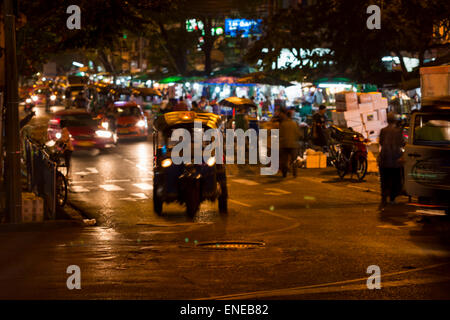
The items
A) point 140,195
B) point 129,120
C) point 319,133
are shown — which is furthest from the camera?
point 129,120

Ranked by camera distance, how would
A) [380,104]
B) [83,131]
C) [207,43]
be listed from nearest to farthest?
[380,104] → [83,131] → [207,43]

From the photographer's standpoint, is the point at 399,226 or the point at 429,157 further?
the point at 399,226

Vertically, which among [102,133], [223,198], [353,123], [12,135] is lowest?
[223,198]

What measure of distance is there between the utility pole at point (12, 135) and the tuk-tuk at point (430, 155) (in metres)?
6.90

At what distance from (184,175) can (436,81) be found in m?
7.38

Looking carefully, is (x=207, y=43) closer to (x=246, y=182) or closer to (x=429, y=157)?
(x=246, y=182)

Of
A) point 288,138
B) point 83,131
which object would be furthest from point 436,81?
point 83,131

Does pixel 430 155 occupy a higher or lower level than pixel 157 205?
higher

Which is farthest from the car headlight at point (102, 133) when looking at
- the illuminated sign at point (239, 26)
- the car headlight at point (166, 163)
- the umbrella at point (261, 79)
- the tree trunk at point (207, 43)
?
the tree trunk at point (207, 43)

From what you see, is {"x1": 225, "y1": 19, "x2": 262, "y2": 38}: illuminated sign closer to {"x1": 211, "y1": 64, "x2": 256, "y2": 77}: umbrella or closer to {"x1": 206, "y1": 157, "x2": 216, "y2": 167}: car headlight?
{"x1": 211, "y1": 64, "x2": 256, "y2": 77}: umbrella

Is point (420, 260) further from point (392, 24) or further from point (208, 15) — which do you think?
point (208, 15)

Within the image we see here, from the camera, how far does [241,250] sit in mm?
11398

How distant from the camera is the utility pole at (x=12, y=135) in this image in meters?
13.7

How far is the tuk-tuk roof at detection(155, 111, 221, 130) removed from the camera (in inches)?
605
